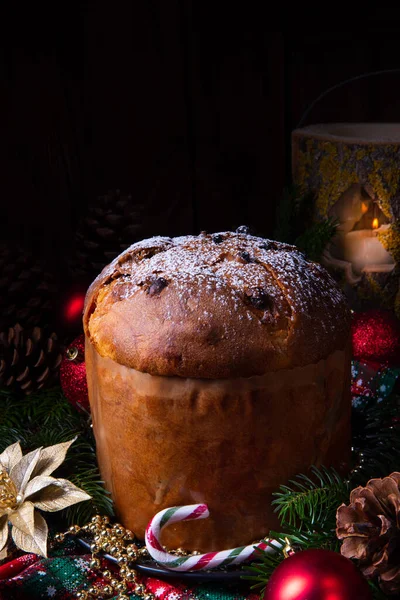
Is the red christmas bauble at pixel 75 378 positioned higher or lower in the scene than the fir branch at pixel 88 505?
higher

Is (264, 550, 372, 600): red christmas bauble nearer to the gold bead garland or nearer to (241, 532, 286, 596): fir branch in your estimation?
(241, 532, 286, 596): fir branch

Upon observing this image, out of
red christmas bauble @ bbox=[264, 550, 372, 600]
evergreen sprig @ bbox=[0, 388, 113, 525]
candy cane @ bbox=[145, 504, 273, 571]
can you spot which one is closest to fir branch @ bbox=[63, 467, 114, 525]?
evergreen sprig @ bbox=[0, 388, 113, 525]

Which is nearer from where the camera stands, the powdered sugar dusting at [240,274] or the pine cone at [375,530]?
the pine cone at [375,530]

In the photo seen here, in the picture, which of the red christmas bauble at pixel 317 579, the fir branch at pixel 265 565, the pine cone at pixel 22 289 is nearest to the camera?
the red christmas bauble at pixel 317 579

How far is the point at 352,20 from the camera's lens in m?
1.76

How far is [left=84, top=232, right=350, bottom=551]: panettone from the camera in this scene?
98 centimetres

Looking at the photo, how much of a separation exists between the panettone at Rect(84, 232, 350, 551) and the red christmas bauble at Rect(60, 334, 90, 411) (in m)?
0.24

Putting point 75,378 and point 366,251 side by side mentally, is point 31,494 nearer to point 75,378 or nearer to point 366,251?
point 75,378

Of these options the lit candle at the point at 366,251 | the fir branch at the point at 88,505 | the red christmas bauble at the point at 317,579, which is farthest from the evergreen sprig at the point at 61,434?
the lit candle at the point at 366,251

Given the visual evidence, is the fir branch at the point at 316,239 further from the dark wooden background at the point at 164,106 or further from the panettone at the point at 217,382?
the panettone at the point at 217,382

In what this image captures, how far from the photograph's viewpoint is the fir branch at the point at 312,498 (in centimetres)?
100

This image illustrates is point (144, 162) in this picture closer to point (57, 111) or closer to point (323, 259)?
point (57, 111)

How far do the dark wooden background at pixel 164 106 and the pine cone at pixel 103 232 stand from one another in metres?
0.13

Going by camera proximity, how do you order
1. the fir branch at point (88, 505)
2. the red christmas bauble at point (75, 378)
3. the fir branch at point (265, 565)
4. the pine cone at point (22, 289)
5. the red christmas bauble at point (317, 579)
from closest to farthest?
the red christmas bauble at point (317, 579)
the fir branch at point (265, 565)
the fir branch at point (88, 505)
the red christmas bauble at point (75, 378)
the pine cone at point (22, 289)
